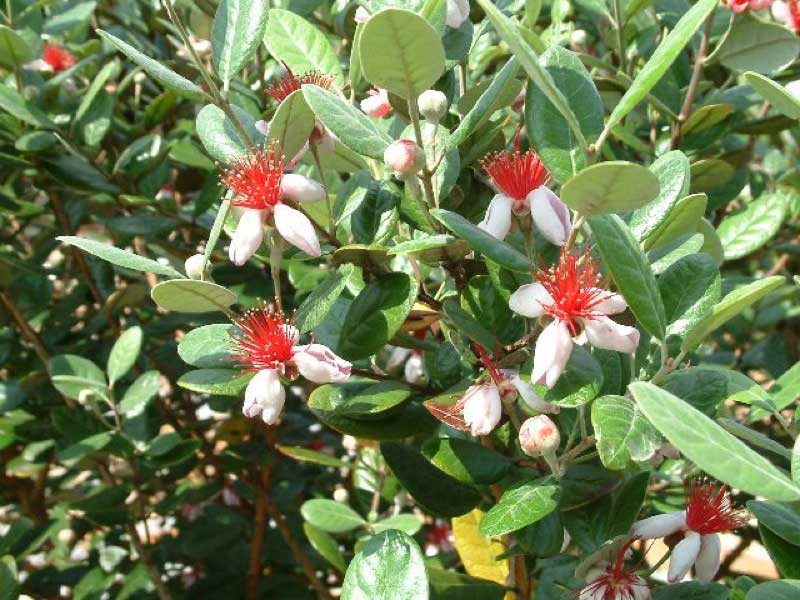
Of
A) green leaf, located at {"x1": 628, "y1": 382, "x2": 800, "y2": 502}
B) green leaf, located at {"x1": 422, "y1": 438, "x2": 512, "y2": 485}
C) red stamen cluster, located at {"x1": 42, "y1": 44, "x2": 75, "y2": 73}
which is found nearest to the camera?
green leaf, located at {"x1": 628, "y1": 382, "x2": 800, "y2": 502}

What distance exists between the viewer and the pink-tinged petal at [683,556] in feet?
3.57

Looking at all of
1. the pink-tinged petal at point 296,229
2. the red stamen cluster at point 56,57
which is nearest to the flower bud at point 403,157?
the pink-tinged petal at point 296,229

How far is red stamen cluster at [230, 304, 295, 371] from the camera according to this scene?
1047mm

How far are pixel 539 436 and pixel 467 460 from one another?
166 mm

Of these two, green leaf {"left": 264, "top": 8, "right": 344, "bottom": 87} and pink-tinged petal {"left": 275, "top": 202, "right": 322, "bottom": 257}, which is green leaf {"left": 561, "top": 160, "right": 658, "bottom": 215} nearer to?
pink-tinged petal {"left": 275, "top": 202, "right": 322, "bottom": 257}

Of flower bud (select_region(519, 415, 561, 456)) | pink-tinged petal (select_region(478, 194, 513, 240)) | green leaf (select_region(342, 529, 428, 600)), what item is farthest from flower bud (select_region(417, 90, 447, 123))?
green leaf (select_region(342, 529, 428, 600))

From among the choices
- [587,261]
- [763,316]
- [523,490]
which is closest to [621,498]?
[523,490]

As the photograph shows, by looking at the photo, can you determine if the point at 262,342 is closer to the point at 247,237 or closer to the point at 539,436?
the point at 247,237

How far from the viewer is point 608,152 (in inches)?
56.9

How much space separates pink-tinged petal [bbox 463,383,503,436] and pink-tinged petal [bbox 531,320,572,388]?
84mm

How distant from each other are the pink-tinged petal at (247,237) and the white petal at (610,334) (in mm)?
334

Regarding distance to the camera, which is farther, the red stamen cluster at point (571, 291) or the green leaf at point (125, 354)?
the green leaf at point (125, 354)

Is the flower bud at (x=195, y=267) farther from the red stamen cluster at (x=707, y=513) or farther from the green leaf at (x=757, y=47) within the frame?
the green leaf at (x=757, y=47)

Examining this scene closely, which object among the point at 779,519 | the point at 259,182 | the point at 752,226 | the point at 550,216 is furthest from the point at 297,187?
the point at 752,226
